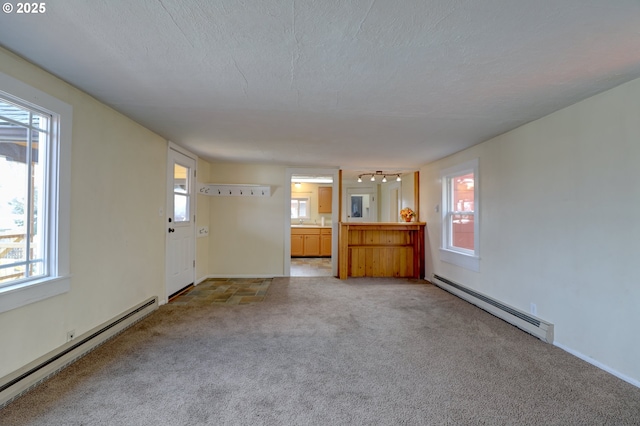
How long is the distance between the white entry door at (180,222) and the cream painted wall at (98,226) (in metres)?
0.32

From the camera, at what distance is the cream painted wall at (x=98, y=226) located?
188 centimetres

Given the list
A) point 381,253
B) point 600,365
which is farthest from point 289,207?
point 600,365

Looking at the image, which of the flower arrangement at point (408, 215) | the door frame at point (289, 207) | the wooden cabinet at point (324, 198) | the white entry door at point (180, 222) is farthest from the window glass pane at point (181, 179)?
the wooden cabinet at point (324, 198)

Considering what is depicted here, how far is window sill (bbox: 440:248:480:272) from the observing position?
3.80 m

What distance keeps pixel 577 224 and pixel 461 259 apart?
5.90 feet

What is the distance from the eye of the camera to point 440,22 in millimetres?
1408

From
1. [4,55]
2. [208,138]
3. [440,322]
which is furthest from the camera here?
[208,138]

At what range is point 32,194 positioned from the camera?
1.97m

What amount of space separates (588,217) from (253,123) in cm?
312

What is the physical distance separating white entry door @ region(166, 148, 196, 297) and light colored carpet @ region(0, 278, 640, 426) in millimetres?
1019

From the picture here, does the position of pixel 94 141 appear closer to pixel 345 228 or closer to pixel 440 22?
pixel 440 22

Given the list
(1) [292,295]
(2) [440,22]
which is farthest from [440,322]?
(2) [440,22]

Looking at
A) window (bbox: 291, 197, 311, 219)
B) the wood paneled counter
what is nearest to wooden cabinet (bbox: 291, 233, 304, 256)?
window (bbox: 291, 197, 311, 219)

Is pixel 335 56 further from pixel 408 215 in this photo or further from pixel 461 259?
pixel 408 215
